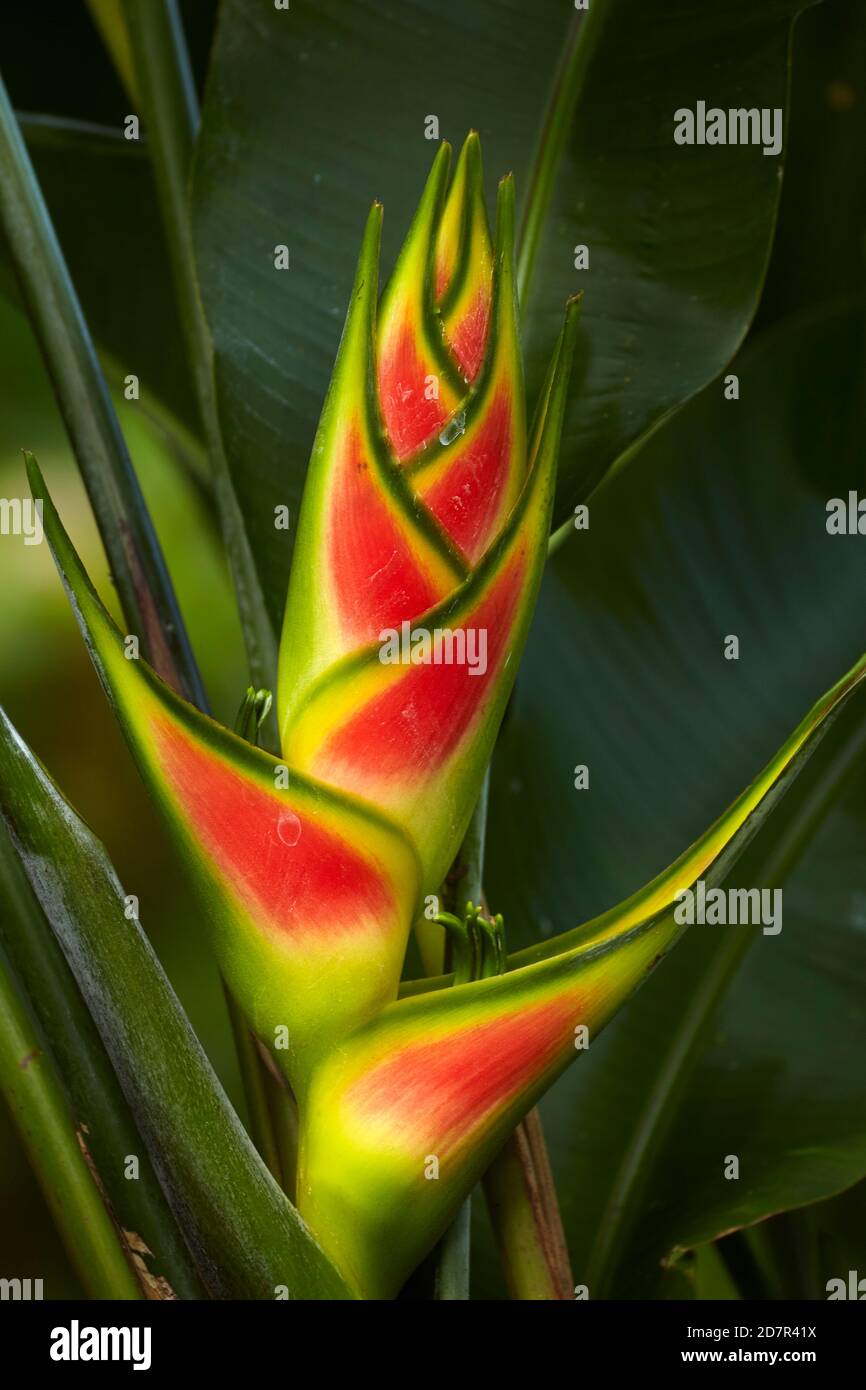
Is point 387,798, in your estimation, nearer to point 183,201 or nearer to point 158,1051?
point 158,1051

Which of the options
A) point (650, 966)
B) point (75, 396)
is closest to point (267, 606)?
point (75, 396)

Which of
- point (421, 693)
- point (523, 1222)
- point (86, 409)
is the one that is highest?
point (86, 409)

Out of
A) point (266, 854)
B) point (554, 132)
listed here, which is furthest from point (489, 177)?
point (266, 854)

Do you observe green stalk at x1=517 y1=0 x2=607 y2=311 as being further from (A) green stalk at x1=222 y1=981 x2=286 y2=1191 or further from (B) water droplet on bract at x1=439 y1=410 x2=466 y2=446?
(A) green stalk at x1=222 y1=981 x2=286 y2=1191
